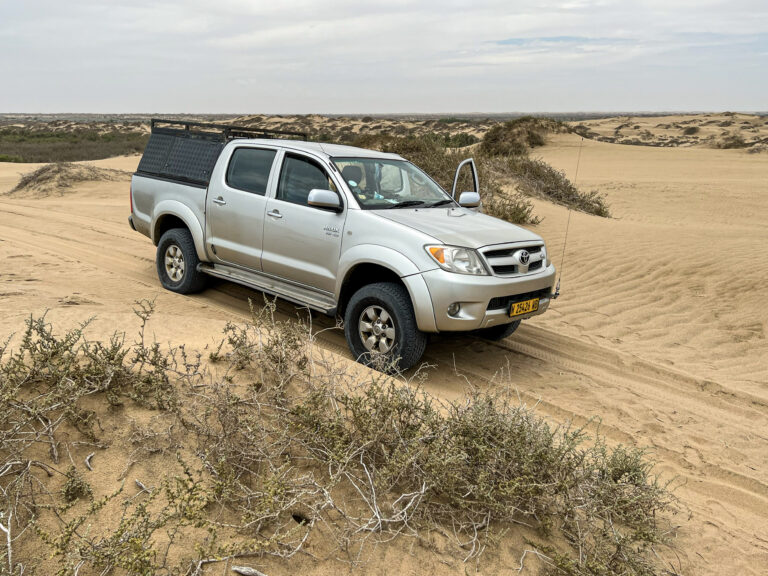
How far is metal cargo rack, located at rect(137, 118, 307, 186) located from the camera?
718 centimetres

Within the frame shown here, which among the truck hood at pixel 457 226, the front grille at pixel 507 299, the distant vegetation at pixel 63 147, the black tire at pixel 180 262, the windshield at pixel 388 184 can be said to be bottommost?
the distant vegetation at pixel 63 147

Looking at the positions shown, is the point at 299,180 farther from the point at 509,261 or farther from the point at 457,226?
the point at 509,261

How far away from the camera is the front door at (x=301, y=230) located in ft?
19.4

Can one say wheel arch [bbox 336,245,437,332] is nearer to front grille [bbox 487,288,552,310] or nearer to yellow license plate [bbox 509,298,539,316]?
front grille [bbox 487,288,552,310]

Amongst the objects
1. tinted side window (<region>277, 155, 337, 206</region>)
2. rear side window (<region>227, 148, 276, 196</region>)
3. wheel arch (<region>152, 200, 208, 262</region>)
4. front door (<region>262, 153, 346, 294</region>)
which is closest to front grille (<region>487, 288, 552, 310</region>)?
front door (<region>262, 153, 346, 294</region>)

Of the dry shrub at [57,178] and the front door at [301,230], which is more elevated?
the front door at [301,230]

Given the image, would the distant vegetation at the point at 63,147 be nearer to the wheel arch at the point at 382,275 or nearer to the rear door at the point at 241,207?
the rear door at the point at 241,207

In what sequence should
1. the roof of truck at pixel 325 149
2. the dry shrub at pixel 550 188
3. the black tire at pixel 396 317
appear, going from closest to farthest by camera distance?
1. the black tire at pixel 396 317
2. the roof of truck at pixel 325 149
3. the dry shrub at pixel 550 188

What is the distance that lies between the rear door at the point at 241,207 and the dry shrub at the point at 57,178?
13.5m

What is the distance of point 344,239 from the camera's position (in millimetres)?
5766

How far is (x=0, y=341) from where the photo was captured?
4.23 m

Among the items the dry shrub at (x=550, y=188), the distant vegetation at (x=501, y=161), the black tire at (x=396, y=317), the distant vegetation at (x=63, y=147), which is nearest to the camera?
the black tire at (x=396, y=317)

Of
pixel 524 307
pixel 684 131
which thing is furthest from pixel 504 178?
pixel 684 131

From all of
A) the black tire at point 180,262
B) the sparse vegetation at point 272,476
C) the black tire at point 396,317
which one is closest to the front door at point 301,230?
the black tire at point 396,317
